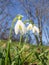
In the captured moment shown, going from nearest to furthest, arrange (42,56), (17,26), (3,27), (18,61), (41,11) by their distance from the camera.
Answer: (17,26)
(18,61)
(42,56)
(3,27)
(41,11)

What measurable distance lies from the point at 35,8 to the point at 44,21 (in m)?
0.86

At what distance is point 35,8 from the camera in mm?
13141

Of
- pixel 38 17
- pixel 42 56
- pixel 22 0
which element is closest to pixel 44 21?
pixel 38 17

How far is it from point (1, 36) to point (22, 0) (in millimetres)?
3341

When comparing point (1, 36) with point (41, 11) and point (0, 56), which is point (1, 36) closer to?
point (41, 11)

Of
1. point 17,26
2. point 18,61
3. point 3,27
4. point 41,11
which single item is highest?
point 41,11

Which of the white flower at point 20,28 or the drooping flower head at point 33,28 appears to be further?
the drooping flower head at point 33,28

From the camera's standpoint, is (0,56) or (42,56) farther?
(42,56)

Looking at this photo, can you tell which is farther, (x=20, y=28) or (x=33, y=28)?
(x=33, y=28)

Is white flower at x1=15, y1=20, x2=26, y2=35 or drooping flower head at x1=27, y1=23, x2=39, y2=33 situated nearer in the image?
white flower at x1=15, y1=20, x2=26, y2=35

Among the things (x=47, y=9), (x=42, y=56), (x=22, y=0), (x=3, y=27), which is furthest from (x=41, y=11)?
(x=42, y=56)

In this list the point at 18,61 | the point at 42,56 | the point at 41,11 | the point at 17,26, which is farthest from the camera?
the point at 41,11

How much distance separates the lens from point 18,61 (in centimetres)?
179

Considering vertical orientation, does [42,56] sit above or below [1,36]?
below
